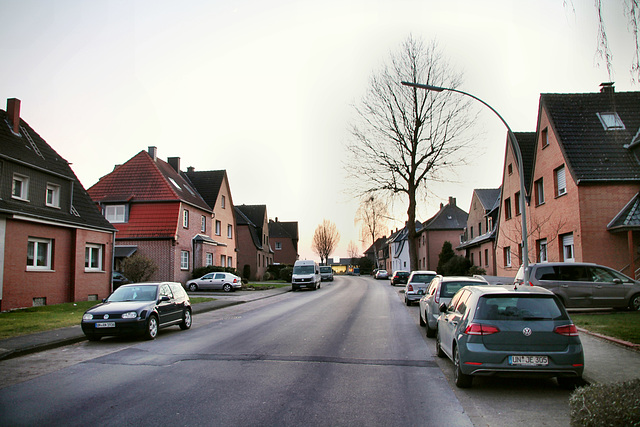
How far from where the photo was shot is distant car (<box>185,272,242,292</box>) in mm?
33344

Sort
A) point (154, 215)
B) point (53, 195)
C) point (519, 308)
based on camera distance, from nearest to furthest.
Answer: point (519, 308), point (53, 195), point (154, 215)

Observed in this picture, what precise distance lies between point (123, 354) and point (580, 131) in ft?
68.4

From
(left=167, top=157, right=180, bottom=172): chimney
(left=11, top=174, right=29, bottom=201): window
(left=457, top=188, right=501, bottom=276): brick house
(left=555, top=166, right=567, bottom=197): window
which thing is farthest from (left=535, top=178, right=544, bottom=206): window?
(left=167, top=157, right=180, bottom=172): chimney

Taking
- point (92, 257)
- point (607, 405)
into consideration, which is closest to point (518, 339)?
point (607, 405)

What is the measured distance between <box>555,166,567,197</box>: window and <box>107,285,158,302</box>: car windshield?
17.8 metres

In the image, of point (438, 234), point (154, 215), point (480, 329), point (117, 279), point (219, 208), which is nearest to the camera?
point (480, 329)

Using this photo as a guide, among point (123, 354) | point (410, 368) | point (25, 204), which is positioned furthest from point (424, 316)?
point (25, 204)

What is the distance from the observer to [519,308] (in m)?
6.61

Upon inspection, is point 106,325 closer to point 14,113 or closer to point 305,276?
point 14,113

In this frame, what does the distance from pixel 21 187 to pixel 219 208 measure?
77.6 feet

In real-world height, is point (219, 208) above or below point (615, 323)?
above

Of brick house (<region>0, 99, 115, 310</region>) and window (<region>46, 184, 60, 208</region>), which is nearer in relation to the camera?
brick house (<region>0, 99, 115, 310</region>)

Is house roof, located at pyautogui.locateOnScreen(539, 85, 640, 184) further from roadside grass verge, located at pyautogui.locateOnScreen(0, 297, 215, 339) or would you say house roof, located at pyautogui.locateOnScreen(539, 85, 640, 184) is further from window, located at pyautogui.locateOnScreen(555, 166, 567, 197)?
roadside grass verge, located at pyautogui.locateOnScreen(0, 297, 215, 339)

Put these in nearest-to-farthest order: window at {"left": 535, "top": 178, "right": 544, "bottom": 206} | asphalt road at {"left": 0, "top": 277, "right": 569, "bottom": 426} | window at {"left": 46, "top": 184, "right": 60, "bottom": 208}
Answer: asphalt road at {"left": 0, "top": 277, "right": 569, "bottom": 426}, window at {"left": 46, "top": 184, "right": 60, "bottom": 208}, window at {"left": 535, "top": 178, "right": 544, "bottom": 206}
